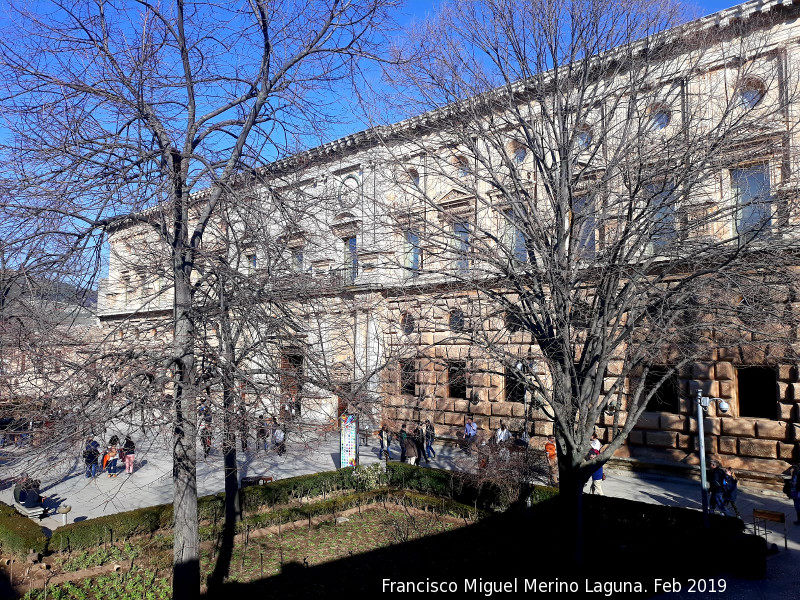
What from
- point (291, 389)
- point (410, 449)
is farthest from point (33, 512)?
point (291, 389)

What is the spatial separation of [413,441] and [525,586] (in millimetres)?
9298

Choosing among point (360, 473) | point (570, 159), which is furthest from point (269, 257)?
point (360, 473)

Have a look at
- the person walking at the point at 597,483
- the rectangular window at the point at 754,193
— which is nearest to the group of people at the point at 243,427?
the rectangular window at the point at 754,193

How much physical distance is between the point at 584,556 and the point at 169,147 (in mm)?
9743

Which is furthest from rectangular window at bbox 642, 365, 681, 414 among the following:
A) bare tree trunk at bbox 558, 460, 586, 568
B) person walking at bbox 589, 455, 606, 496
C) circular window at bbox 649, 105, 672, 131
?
bare tree trunk at bbox 558, 460, 586, 568

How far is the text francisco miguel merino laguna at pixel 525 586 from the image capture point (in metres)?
9.46

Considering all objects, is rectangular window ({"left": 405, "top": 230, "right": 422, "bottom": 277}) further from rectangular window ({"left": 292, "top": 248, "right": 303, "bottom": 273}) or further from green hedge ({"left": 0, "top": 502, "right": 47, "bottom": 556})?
green hedge ({"left": 0, "top": 502, "right": 47, "bottom": 556})

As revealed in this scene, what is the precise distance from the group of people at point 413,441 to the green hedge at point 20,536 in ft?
29.7

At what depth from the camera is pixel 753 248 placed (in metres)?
9.69

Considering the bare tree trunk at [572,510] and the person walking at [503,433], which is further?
the person walking at [503,433]

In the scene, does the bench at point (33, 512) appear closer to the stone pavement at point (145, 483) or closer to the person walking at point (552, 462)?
the stone pavement at point (145, 483)

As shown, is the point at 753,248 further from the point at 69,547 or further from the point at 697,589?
the point at 69,547

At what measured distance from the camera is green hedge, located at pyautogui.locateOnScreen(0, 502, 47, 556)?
11.1m

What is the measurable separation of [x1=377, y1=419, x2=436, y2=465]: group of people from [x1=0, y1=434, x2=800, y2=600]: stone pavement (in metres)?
0.59
